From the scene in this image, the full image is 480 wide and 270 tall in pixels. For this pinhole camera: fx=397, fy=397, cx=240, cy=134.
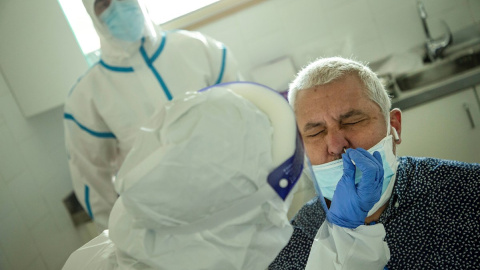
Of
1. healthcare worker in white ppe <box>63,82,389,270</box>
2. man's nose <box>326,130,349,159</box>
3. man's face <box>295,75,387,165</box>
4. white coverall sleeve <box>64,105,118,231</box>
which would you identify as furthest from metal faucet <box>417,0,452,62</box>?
healthcare worker in white ppe <box>63,82,389,270</box>

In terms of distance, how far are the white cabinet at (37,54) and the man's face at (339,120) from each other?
5.69 feet

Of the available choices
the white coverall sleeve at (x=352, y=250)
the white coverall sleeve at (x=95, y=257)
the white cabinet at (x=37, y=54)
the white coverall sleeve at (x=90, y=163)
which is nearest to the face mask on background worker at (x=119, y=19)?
the white coverall sleeve at (x=90, y=163)

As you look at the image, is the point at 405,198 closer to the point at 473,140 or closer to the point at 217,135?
the point at 217,135

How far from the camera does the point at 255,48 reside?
278 centimetres

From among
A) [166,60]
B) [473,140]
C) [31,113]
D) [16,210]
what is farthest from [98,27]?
[473,140]

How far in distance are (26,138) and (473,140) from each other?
2537 mm

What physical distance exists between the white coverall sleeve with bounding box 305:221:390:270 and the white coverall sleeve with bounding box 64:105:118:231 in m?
1.37

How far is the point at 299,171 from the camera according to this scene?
0.70m

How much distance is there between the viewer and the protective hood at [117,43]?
195 cm

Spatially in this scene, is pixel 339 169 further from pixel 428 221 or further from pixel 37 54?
pixel 37 54

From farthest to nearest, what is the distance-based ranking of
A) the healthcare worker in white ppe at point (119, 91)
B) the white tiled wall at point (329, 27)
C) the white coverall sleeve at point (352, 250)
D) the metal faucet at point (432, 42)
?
the white tiled wall at point (329, 27), the metal faucet at point (432, 42), the healthcare worker in white ppe at point (119, 91), the white coverall sleeve at point (352, 250)

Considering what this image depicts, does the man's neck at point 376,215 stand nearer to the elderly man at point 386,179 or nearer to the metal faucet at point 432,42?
the elderly man at point 386,179

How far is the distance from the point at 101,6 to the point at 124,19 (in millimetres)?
131

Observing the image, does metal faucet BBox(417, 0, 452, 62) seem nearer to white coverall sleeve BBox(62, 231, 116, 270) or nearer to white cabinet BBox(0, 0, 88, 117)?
white cabinet BBox(0, 0, 88, 117)
